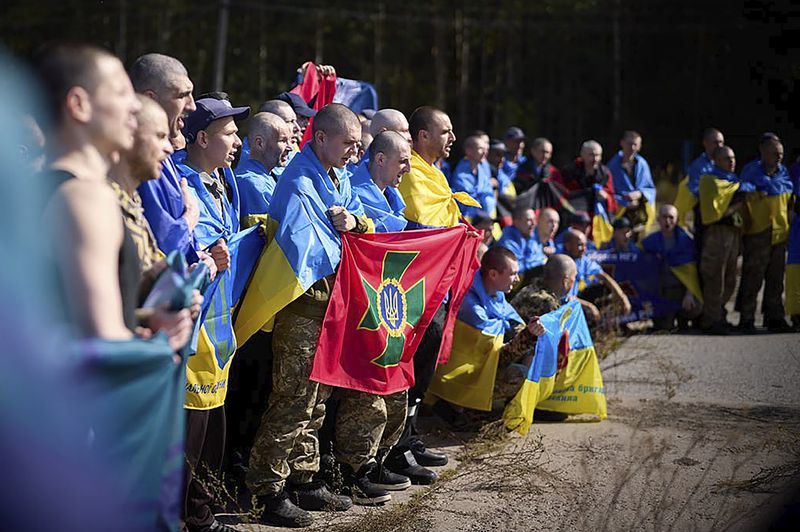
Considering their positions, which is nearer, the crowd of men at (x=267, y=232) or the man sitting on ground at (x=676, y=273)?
the crowd of men at (x=267, y=232)

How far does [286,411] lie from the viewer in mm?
4746

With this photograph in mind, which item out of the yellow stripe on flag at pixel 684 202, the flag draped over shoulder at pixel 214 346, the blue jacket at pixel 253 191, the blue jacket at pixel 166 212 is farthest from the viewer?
the yellow stripe on flag at pixel 684 202

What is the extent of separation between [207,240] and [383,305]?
1233mm

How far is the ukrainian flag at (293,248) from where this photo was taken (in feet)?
15.2

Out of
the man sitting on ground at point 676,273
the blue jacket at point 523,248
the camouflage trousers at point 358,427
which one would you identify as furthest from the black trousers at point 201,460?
the man sitting on ground at point 676,273

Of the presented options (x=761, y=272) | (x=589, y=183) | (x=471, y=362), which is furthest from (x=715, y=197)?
(x=471, y=362)

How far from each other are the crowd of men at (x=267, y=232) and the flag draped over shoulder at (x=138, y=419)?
0.16 ft

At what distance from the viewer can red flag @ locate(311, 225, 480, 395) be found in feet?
16.3

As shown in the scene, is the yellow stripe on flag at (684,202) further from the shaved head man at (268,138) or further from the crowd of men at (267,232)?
the shaved head man at (268,138)

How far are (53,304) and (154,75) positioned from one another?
5.97 ft

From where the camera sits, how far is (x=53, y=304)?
2.36 metres

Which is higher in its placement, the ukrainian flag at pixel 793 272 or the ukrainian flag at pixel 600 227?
the ukrainian flag at pixel 600 227

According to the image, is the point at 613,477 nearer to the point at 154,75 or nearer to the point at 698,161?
the point at 154,75

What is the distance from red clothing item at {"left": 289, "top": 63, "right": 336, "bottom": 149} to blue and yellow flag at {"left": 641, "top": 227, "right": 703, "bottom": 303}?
5086mm
